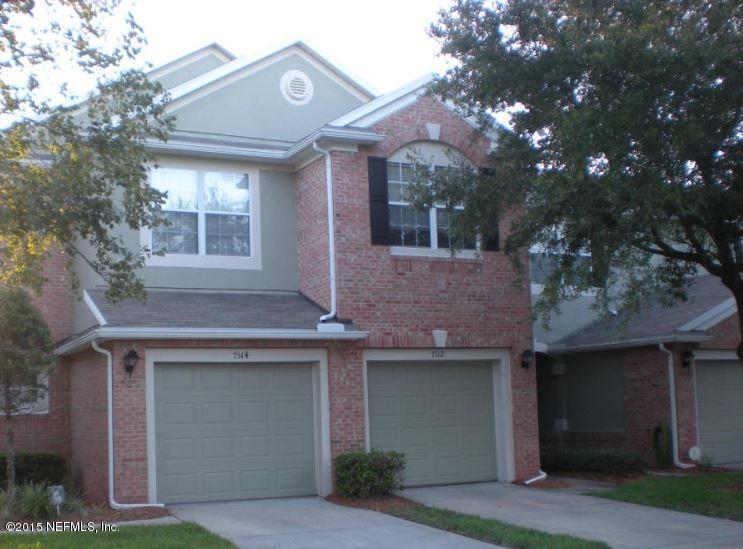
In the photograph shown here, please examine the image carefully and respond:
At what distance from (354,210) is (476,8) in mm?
3955

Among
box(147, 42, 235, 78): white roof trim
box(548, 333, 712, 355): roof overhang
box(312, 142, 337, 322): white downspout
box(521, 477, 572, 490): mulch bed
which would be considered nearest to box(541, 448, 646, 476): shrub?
box(521, 477, 572, 490): mulch bed

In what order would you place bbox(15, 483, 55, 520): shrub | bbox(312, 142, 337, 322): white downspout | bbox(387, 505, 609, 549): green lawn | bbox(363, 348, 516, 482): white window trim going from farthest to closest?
bbox(363, 348, 516, 482): white window trim
bbox(312, 142, 337, 322): white downspout
bbox(15, 483, 55, 520): shrub
bbox(387, 505, 609, 549): green lawn

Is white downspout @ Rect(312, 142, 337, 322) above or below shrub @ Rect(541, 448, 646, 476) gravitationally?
above

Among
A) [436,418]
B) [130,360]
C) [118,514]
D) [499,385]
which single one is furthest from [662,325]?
[118,514]

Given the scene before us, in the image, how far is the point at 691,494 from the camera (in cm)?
1470

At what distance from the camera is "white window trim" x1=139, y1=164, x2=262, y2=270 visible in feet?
52.0

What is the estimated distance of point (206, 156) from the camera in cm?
1638

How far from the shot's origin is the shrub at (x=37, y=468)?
1495 cm

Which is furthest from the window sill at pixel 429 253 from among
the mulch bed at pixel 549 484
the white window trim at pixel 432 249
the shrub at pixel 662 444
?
the shrub at pixel 662 444

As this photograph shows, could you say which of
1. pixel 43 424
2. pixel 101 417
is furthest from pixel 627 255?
pixel 43 424

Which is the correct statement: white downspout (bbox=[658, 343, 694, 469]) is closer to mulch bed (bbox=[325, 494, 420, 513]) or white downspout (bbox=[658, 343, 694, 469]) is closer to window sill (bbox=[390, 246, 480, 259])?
window sill (bbox=[390, 246, 480, 259])

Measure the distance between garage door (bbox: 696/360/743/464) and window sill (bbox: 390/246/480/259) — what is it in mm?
6193

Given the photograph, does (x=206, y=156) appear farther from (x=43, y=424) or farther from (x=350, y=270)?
(x=43, y=424)

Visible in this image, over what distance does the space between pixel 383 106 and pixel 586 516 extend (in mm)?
7766
